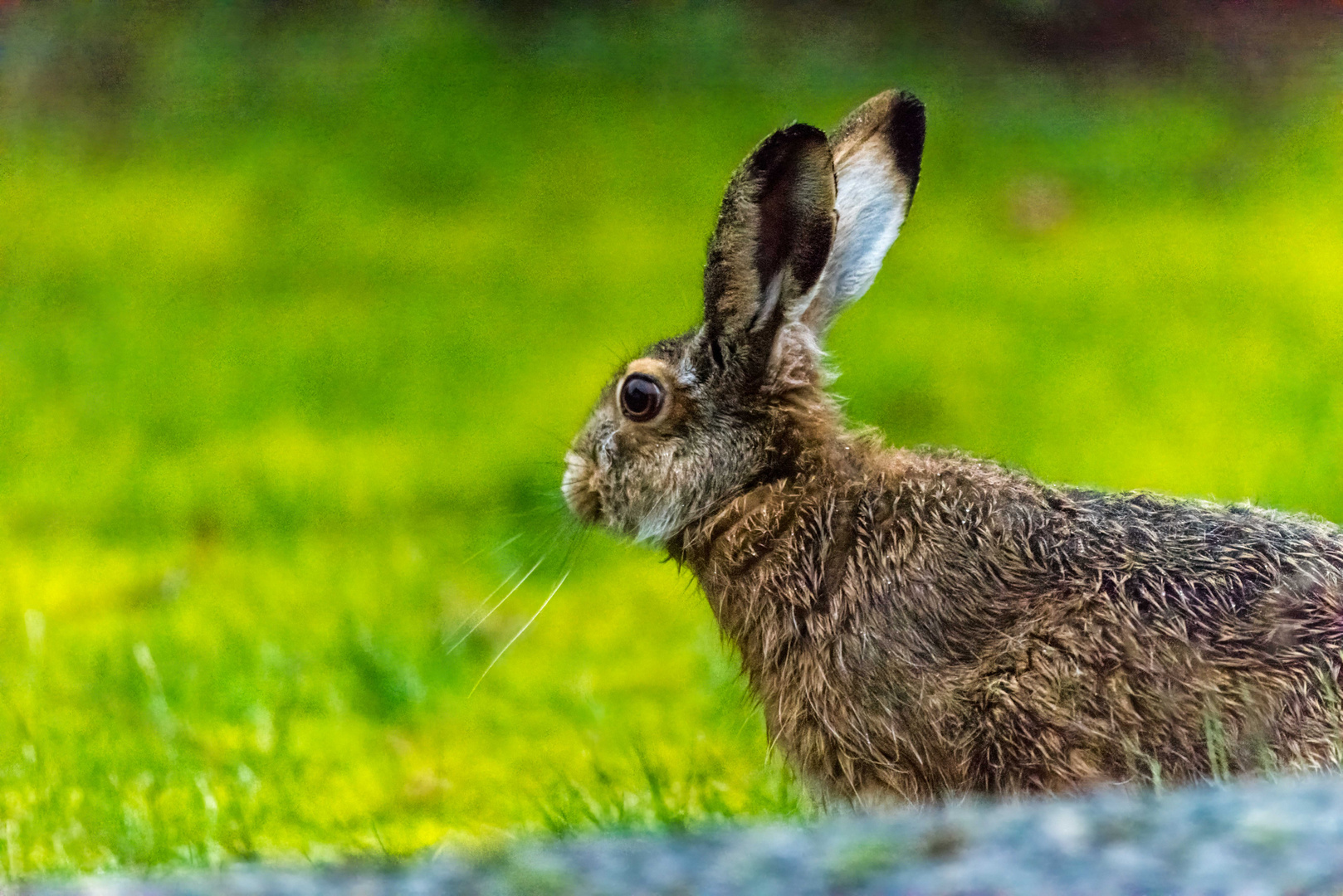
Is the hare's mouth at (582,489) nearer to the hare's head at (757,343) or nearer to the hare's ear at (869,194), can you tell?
the hare's head at (757,343)

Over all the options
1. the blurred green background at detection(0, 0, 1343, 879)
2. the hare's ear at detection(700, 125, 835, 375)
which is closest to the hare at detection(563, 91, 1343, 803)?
the hare's ear at detection(700, 125, 835, 375)

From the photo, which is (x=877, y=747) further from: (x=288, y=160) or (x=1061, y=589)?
(x=288, y=160)

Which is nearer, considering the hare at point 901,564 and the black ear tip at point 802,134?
the hare at point 901,564

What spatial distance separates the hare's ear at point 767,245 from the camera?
4.86m

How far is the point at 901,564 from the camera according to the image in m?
4.62

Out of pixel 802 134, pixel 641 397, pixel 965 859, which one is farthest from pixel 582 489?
pixel 965 859

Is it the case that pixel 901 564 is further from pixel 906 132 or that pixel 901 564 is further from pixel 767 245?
pixel 906 132

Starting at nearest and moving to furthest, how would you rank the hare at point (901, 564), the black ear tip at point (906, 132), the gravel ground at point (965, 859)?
the gravel ground at point (965, 859), the hare at point (901, 564), the black ear tip at point (906, 132)

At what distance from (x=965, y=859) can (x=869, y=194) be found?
277cm

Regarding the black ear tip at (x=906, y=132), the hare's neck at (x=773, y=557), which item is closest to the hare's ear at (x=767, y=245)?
the hare's neck at (x=773, y=557)

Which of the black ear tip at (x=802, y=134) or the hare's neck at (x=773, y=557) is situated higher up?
the black ear tip at (x=802, y=134)

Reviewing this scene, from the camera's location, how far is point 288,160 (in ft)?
52.2

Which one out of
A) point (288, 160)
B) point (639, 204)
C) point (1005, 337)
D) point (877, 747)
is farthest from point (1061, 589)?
point (288, 160)

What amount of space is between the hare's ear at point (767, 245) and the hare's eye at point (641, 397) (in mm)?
204
